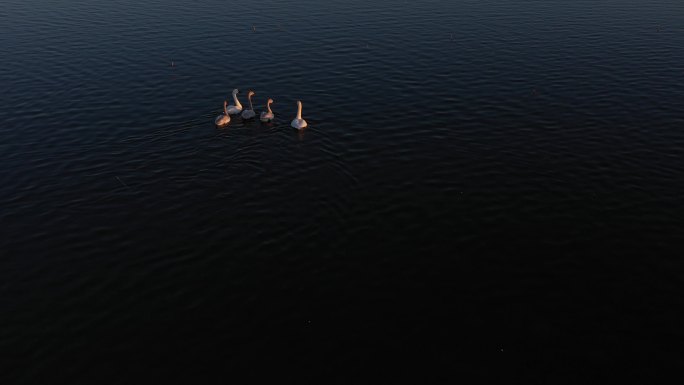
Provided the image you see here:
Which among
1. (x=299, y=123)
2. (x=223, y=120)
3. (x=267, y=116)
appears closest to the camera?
(x=299, y=123)

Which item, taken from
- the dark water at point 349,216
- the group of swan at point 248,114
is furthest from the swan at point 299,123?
the dark water at point 349,216

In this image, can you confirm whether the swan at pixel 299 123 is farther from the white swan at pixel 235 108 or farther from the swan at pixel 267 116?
the white swan at pixel 235 108

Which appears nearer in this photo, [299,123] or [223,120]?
[299,123]

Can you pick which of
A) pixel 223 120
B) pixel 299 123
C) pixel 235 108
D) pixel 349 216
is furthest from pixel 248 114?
pixel 349 216

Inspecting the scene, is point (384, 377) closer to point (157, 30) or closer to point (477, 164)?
point (477, 164)

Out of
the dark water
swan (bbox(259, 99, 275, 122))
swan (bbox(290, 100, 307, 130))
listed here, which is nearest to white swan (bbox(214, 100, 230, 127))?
the dark water

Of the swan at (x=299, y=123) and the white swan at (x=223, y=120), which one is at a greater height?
the swan at (x=299, y=123)

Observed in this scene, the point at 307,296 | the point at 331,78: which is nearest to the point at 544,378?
the point at 307,296

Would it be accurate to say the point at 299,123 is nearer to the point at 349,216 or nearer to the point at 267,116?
the point at 267,116
